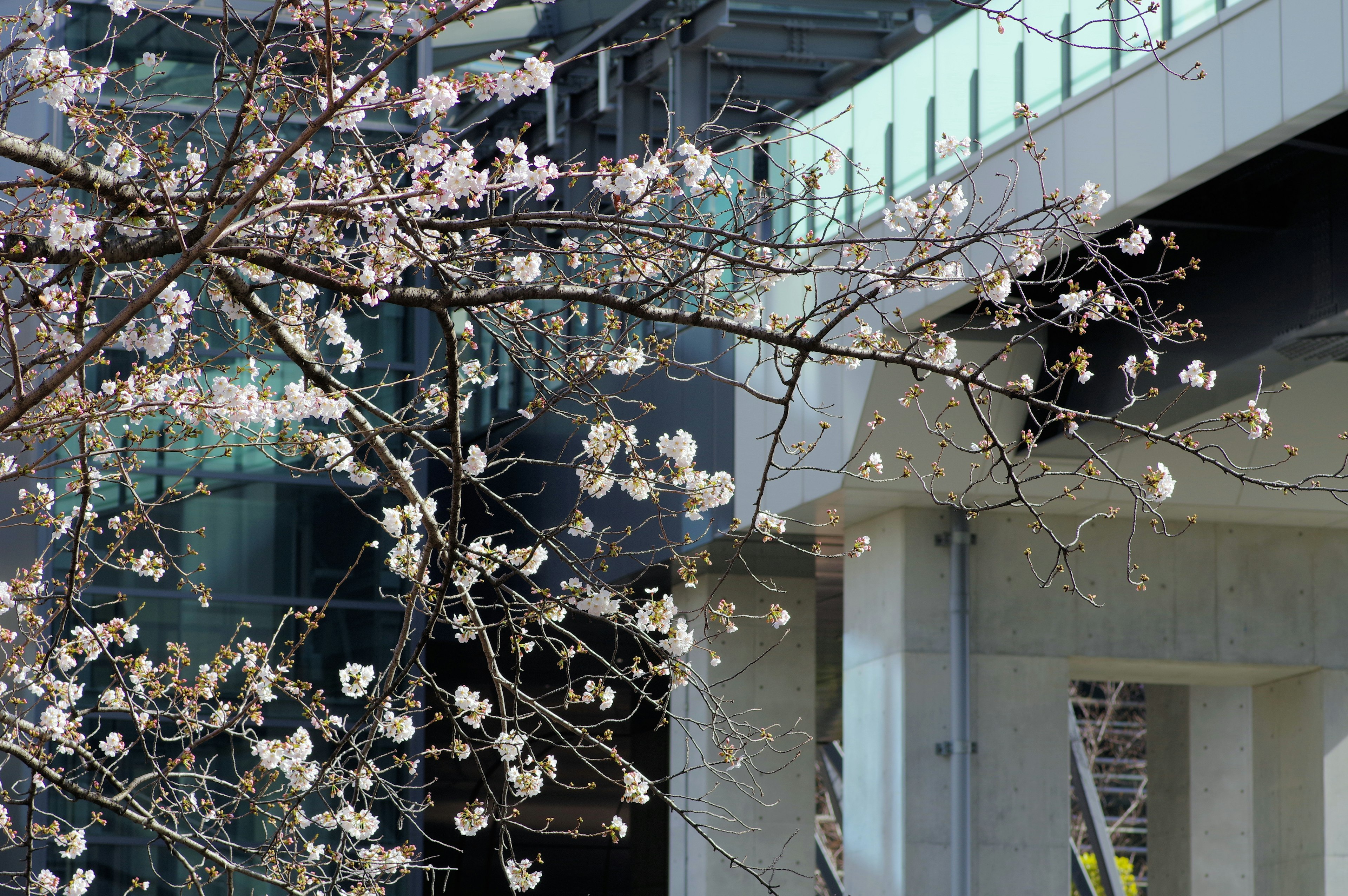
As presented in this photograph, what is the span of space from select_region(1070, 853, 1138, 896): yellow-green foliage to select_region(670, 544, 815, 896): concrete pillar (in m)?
9.36

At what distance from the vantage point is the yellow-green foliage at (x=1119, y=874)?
23.9 m

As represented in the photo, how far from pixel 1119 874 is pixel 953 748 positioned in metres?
12.0

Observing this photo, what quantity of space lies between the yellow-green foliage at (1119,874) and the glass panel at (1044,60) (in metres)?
15.6

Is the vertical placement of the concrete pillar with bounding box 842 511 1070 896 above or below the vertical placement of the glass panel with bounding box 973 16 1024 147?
below

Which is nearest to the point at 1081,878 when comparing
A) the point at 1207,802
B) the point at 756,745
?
the point at 1207,802

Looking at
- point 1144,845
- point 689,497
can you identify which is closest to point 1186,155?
point 689,497

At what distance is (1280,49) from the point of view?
295 inches

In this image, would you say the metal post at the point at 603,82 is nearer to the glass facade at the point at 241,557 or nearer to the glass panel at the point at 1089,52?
the glass facade at the point at 241,557

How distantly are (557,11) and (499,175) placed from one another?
418 inches

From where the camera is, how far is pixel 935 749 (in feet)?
40.1

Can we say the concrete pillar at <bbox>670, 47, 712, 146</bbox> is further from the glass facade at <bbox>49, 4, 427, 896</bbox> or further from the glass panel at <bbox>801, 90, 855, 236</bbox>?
the glass facade at <bbox>49, 4, 427, 896</bbox>

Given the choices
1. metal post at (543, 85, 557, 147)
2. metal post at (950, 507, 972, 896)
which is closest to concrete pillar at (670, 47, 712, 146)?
metal post at (543, 85, 557, 147)

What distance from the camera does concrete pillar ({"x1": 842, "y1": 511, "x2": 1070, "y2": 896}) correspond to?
39.8 ft

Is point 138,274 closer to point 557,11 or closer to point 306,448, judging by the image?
point 306,448
